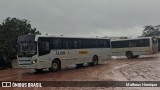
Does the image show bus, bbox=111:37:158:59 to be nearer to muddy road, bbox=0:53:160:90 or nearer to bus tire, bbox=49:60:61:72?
muddy road, bbox=0:53:160:90

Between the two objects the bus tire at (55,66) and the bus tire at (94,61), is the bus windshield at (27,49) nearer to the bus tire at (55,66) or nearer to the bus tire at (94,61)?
the bus tire at (55,66)

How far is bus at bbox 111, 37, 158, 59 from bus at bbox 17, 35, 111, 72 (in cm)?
1018

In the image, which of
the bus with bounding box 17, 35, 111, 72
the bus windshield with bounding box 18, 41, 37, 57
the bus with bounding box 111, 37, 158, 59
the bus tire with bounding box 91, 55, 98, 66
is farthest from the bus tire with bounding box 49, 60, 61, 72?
the bus with bounding box 111, 37, 158, 59

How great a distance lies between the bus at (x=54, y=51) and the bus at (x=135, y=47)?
10181 millimetres

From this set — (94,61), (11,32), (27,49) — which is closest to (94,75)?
(27,49)

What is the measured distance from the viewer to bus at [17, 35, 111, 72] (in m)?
20.2

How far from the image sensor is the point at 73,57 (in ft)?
80.2

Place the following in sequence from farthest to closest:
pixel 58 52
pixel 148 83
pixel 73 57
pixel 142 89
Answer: pixel 73 57 < pixel 58 52 < pixel 148 83 < pixel 142 89

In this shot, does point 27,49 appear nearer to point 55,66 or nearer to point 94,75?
point 55,66

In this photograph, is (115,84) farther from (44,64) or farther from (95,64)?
(95,64)

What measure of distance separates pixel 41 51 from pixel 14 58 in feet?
38.8

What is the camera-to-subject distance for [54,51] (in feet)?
71.9

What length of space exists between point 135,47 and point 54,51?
1840cm

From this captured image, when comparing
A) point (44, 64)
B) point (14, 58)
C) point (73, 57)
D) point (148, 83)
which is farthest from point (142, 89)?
point (14, 58)
